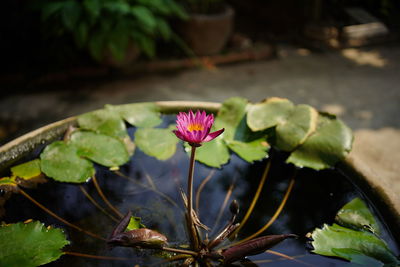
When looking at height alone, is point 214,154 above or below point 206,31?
above

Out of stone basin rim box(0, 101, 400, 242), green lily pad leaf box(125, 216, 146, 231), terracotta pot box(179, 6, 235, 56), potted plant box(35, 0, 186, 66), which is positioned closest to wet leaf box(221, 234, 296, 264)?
green lily pad leaf box(125, 216, 146, 231)

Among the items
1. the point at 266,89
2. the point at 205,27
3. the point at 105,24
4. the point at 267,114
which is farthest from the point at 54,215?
the point at 205,27

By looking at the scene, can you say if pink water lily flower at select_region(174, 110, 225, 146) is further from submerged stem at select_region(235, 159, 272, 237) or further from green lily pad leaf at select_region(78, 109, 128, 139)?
green lily pad leaf at select_region(78, 109, 128, 139)

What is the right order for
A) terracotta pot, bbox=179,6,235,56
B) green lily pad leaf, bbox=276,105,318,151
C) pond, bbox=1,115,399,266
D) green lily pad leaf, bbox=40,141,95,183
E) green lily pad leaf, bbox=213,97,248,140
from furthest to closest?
terracotta pot, bbox=179,6,235,56, green lily pad leaf, bbox=213,97,248,140, green lily pad leaf, bbox=276,105,318,151, green lily pad leaf, bbox=40,141,95,183, pond, bbox=1,115,399,266

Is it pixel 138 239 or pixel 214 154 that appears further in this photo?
pixel 214 154

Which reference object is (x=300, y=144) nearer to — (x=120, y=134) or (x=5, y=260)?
(x=120, y=134)

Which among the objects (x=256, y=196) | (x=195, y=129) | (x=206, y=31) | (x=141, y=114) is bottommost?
(x=206, y=31)

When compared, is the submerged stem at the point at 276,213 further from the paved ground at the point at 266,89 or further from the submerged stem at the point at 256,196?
the paved ground at the point at 266,89

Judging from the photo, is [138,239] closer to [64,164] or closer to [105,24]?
[64,164]
